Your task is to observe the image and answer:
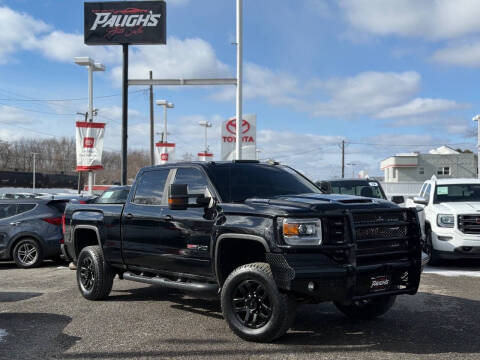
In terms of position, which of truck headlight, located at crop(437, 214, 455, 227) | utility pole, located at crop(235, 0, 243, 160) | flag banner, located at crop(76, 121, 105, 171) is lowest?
truck headlight, located at crop(437, 214, 455, 227)

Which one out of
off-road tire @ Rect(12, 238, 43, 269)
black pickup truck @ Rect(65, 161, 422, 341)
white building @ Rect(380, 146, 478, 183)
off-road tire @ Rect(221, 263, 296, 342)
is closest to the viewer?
black pickup truck @ Rect(65, 161, 422, 341)

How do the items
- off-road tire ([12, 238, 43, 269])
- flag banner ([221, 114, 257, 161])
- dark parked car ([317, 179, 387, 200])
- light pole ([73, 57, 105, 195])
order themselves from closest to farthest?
off-road tire ([12, 238, 43, 269])
dark parked car ([317, 179, 387, 200])
flag banner ([221, 114, 257, 161])
light pole ([73, 57, 105, 195])

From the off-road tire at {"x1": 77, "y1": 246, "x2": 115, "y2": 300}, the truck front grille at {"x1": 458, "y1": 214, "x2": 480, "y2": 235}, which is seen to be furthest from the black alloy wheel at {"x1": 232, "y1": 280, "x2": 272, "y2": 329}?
the truck front grille at {"x1": 458, "y1": 214, "x2": 480, "y2": 235}

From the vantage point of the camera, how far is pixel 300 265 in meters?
5.14

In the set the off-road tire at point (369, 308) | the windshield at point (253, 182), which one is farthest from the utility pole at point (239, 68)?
the off-road tire at point (369, 308)

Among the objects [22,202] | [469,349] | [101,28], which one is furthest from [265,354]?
[101,28]

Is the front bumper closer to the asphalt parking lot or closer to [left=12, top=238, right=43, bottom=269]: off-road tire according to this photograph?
the asphalt parking lot

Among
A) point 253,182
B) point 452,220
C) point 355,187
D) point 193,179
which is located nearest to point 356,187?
point 355,187

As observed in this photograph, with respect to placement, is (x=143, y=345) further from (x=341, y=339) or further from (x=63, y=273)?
(x=63, y=273)

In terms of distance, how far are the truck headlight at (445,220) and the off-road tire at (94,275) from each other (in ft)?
21.7

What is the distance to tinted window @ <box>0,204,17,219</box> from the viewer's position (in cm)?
1246

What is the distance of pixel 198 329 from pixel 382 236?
2306mm

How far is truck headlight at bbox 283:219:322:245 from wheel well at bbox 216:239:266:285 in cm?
63

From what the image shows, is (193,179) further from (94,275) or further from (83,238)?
(83,238)
